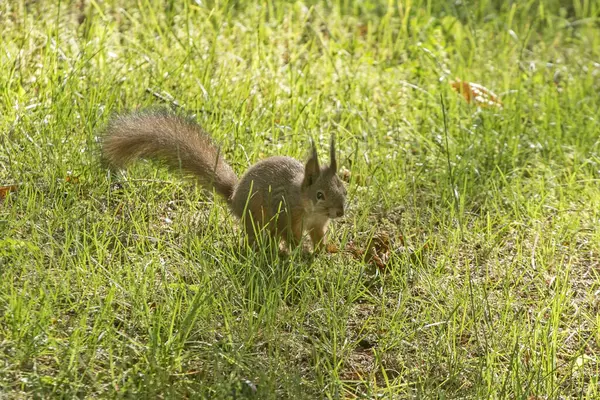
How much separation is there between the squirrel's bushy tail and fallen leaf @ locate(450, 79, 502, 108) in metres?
1.70

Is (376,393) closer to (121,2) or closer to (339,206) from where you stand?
(339,206)

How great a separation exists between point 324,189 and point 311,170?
9 centimetres

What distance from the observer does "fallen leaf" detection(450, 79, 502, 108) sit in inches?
194

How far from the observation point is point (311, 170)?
3598 millimetres

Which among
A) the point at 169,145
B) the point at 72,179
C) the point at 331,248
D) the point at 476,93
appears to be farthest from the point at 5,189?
the point at 476,93

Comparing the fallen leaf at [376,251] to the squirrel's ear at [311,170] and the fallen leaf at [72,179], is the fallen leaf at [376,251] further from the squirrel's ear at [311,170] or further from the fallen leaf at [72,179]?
the fallen leaf at [72,179]

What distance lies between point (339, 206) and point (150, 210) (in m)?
0.74

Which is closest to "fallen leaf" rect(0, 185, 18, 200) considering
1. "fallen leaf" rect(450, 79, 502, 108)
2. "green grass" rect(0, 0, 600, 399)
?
"green grass" rect(0, 0, 600, 399)

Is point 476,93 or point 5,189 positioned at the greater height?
point 5,189

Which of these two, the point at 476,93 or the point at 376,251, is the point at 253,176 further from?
the point at 476,93

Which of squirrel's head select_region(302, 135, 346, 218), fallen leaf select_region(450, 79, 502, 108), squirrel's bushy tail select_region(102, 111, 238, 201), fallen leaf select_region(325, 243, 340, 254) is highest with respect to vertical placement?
squirrel's bushy tail select_region(102, 111, 238, 201)

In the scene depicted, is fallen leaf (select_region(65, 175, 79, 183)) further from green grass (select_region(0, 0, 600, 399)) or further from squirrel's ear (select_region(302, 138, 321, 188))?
squirrel's ear (select_region(302, 138, 321, 188))

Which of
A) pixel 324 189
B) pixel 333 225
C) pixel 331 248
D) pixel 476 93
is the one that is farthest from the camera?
pixel 476 93

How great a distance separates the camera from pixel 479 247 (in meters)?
3.85
